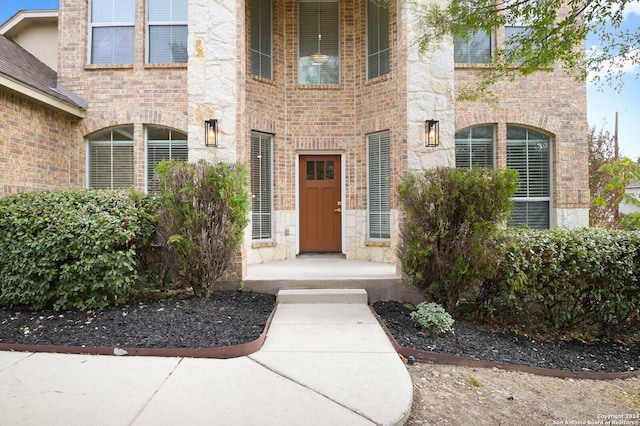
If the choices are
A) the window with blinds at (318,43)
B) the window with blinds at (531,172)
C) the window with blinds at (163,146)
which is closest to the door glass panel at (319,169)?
the window with blinds at (318,43)

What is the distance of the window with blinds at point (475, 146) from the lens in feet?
24.7

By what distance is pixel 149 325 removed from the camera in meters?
3.87

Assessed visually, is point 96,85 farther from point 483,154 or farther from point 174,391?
point 483,154

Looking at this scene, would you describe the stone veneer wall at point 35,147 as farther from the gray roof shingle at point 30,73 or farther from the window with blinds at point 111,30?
the window with blinds at point 111,30

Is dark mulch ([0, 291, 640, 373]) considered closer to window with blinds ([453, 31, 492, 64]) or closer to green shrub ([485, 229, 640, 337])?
green shrub ([485, 229, 640, 337])

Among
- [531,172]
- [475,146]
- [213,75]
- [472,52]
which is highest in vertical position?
[472,52]

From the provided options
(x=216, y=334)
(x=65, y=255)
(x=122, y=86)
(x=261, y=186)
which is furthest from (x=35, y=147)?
(x=216, y=334)

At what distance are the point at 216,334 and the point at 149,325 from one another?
29.7 inches

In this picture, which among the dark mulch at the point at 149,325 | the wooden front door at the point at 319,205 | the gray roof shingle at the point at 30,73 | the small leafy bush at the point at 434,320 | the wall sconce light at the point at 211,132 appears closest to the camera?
the dark mulch at the point at 149,325

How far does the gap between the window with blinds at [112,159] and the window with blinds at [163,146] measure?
35cm

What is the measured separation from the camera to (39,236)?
14.0 ft

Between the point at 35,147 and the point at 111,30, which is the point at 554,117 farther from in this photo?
the point at 35,147

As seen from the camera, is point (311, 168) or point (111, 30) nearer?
point (111, 30)

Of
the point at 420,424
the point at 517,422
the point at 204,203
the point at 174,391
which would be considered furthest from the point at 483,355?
the point at 204,203
